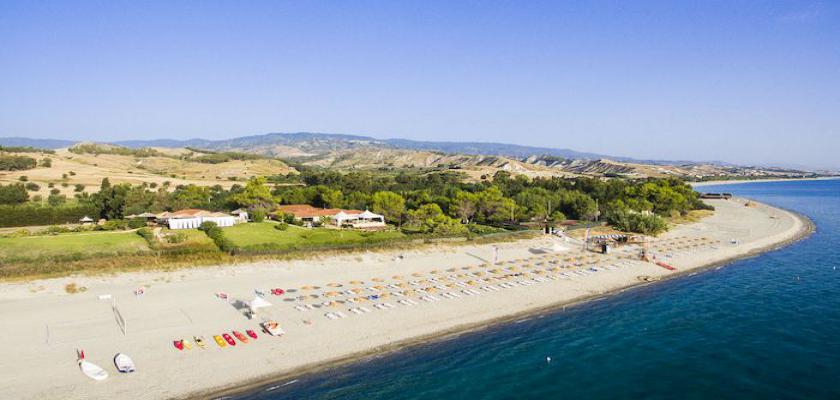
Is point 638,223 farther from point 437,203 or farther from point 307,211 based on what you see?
point 307,211

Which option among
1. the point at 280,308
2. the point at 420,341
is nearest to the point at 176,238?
the point at 280,308

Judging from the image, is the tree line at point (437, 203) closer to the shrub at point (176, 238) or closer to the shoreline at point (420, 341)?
the shrub at point (176, 238)

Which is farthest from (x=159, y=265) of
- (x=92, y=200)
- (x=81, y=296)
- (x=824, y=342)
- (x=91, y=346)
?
(x=824, y=342)

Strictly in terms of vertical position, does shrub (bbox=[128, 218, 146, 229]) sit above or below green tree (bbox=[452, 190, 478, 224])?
Result: below

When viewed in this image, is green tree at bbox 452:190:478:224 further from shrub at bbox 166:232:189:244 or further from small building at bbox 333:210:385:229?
shrub at bbox 166:232:189:244

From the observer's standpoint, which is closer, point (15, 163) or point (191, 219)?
point (191, 219)

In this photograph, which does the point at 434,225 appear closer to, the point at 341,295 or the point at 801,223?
the point at 341,295

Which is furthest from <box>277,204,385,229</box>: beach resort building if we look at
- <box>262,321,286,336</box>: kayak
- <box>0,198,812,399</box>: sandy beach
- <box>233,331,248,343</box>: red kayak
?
<box>233,331,248,343</box>: red kayak
